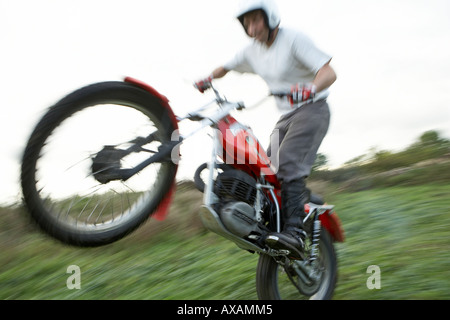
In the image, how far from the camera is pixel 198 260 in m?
4.85

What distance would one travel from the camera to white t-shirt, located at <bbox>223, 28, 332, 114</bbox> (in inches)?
114

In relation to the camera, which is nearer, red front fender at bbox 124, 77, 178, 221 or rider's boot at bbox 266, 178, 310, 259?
red front fender at bbox 124, 77, 178, 221

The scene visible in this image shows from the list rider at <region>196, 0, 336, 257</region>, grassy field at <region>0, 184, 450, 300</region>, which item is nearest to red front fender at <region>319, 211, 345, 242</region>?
rider at <region>196, 0, 336, 257</region>

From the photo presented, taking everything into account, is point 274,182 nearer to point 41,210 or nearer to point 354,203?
point 41,210

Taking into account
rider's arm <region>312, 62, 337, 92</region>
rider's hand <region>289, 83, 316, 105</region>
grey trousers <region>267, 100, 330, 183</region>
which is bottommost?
grey trousers <region>267, 100, 330, 183</region>

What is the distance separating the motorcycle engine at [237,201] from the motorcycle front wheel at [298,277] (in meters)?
0.48

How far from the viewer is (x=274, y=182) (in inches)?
120

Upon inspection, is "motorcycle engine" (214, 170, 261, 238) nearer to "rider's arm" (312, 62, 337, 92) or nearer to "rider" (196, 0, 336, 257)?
"rider" (196, 0, 336, 257)

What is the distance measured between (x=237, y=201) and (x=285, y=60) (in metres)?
0.89

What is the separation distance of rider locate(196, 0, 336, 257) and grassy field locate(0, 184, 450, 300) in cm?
111

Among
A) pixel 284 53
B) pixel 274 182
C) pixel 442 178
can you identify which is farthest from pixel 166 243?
pixel 442 178

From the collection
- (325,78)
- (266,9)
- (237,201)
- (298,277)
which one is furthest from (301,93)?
(298,277)

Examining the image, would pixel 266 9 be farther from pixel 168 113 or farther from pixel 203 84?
→ pixel 168 113
